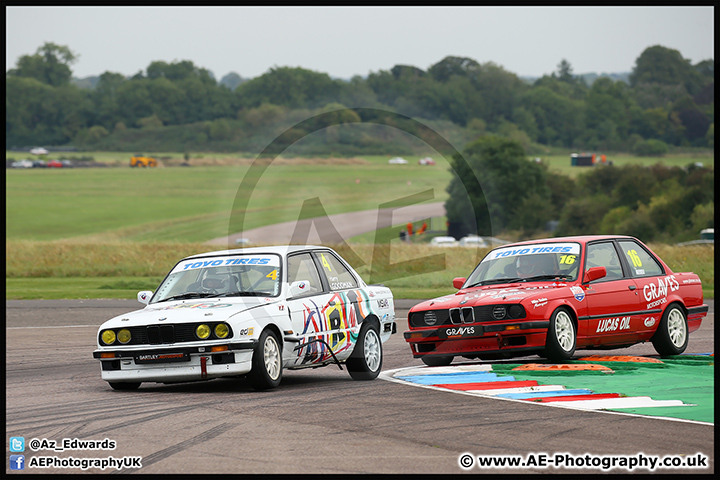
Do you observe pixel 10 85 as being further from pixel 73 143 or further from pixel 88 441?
pixel 88 441

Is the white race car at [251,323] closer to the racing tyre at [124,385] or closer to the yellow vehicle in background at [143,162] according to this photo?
the racing tyre at [124,385]

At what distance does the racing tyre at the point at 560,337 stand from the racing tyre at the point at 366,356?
2.16 m

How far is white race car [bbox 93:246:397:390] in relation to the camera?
34.0 ft

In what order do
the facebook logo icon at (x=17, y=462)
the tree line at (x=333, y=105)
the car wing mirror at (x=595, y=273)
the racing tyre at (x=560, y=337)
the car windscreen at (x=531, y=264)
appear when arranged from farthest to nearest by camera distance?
1. the tree line at (x=333, y=105)
2. the car windscreen at (x=531, y=264)
3. the car wing mirror at (x=595, y=273)
4. the racing tyre at (x=560, y=337)
5. the facebook logo icon at (x=17, y=462)

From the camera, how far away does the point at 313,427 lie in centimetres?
830

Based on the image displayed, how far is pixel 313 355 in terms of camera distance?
37.4 ft

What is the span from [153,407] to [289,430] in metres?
1.97

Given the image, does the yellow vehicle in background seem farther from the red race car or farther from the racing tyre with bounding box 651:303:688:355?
the racing tyre with bounding box 651:303:688:355

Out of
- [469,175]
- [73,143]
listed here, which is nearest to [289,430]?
[469,175]

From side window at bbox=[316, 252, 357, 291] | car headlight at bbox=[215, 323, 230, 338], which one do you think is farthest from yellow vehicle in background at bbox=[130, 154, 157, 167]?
car headlight at bbox=[215, 323, 230, 338]

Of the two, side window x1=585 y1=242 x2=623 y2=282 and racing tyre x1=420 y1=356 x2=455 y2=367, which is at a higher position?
side window x1=585 y1=242 x2=623 y2=282

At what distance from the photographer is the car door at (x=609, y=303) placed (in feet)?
42.4

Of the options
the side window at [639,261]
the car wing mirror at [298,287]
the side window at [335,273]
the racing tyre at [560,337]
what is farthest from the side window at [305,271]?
the side window at [639,261]

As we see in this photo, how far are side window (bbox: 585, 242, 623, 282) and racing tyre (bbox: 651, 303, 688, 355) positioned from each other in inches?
36.0
